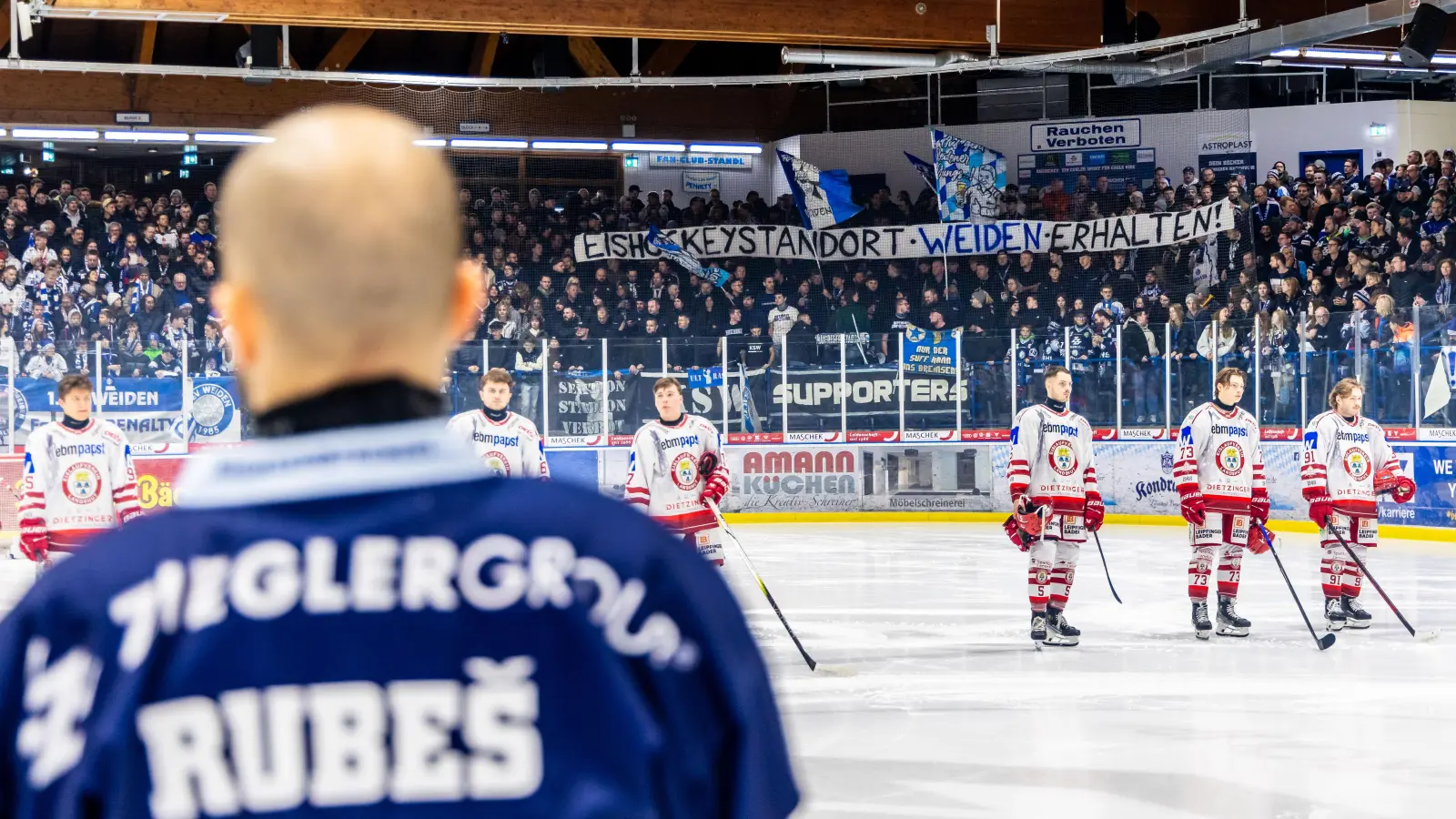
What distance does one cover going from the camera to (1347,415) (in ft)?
29.3

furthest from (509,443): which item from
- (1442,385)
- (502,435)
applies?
(1442,385)

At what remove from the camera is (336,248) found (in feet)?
3.24

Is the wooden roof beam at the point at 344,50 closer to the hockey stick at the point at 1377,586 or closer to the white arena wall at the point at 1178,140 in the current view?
the white arena wall at the point at 1178,140

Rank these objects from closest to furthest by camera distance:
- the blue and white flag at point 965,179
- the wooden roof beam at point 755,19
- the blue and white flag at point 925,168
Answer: the wooden roof beam at point 755,19 < the blue and white flag at point 965,179 < the blue and white flag at point 925,168

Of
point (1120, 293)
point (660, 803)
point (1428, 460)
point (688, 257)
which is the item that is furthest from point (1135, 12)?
point (660, 803)

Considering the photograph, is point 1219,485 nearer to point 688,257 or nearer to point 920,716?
point 920,716

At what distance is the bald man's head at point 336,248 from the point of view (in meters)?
0.99

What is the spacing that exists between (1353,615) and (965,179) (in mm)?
11874

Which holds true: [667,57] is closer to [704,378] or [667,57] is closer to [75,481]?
[704,378]

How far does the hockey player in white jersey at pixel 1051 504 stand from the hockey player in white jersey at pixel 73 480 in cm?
465

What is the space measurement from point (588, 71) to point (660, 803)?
1917 centimetres

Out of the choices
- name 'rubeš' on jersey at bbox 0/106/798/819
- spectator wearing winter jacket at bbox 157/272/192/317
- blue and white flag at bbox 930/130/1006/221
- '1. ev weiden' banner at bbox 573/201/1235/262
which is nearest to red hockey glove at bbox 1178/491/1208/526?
name 'rubeš' on jersey at bbox 0/106/798/819

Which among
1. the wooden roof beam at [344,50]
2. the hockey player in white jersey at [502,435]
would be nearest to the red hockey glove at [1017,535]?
the hockey player in white jersey at [502,435]

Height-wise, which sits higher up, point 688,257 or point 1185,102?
point 1185,102
